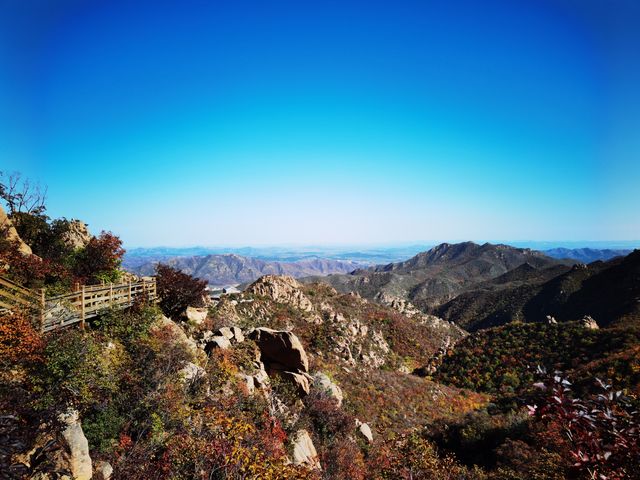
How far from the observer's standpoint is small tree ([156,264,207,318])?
60.3ft

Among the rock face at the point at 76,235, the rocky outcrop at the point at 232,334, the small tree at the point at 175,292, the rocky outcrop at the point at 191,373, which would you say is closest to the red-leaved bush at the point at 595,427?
the rocky outcrop at the point at 191,373

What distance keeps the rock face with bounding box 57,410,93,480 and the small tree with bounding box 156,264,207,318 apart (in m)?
10.8

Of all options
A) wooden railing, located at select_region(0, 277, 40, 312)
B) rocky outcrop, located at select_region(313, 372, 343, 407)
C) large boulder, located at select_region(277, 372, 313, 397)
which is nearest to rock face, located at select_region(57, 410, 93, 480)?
wooden railing, located at select_region(0, 277, 40, 312)

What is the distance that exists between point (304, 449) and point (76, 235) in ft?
59.9

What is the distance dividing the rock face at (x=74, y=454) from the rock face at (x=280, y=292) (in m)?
25.1

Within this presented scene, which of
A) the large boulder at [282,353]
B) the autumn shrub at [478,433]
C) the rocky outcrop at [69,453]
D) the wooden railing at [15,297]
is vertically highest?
the wooden railing at [15,297]

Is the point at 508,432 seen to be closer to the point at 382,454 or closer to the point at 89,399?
the point at 382,454

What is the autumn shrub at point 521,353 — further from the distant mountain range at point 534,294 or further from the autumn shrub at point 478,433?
the distant mountain range at point 534,294

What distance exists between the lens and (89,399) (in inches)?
365

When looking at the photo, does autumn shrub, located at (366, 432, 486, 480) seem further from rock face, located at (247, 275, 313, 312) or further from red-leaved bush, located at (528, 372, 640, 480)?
rock face, located at (247, 275, 313, 312)

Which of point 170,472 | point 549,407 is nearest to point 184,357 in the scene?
point 170,472

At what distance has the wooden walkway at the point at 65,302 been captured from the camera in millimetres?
11383

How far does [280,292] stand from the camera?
34.7 meters

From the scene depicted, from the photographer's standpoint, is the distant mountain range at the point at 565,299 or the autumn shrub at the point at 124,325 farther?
the distant mountain range at the point at 565,299
